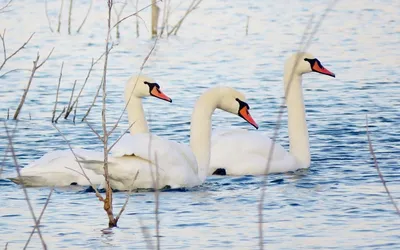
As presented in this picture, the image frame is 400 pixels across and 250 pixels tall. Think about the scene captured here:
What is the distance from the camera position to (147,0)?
27609 mm

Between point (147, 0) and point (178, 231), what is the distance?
20.5m

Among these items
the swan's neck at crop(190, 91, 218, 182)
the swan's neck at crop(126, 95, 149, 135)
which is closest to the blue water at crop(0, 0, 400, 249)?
the swan's neck at crop(190, 91, 218, 182)

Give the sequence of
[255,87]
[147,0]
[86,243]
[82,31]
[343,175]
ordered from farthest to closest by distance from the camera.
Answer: [147,0] → [82,31] → [255,87] → [343,175] → [86,243]

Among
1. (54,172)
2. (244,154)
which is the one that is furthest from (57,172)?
(244,154)

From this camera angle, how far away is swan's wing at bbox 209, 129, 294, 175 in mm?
9922

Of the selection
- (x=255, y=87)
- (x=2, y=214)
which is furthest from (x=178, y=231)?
(x=255, y=87)

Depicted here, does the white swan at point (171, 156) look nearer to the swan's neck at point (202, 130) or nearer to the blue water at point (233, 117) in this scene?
the swan's neck at point (202, 130)

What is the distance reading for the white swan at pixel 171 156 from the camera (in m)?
8.66

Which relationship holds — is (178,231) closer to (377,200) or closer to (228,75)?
(377,200)

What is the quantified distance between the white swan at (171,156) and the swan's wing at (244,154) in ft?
0.84

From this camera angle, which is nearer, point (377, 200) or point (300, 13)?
point (377, 200)

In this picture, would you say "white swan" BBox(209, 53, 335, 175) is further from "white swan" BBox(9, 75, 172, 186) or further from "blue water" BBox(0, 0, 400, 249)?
"white swan" BBox(9, 75, 172, 186)

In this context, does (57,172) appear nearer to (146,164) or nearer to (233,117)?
(146,164)

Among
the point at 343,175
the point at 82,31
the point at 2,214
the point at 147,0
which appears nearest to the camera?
the point at 2,214
